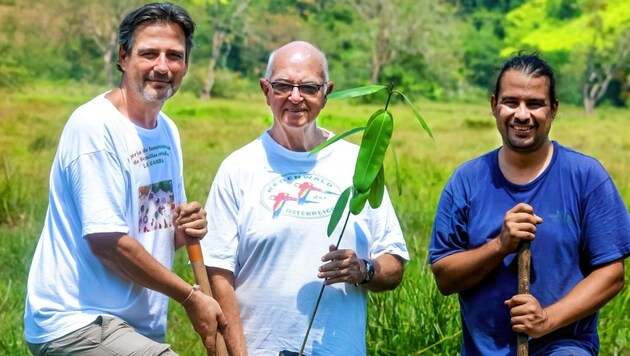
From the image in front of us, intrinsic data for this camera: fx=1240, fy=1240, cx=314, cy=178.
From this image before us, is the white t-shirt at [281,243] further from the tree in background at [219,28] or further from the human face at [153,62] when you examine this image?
the tree in background at [219,28]

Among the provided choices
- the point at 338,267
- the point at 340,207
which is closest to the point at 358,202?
the point at 340,207

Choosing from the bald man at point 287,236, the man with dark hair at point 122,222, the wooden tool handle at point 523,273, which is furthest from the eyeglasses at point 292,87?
the wooden tool handle at point 523,273

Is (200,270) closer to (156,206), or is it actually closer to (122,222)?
(156,206)

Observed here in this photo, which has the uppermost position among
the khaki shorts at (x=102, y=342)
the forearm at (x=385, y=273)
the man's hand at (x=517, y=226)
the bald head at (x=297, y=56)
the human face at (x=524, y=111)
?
the bald head at (x=297, y=56)

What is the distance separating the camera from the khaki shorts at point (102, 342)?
376 centimetres

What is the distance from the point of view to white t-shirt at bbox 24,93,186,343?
374cm

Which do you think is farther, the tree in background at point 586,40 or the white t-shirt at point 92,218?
the tree in background at point 586,40

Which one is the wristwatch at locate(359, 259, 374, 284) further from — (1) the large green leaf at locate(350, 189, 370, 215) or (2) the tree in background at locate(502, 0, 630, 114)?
(2) the tree in background at locate(502, 0, 630, 114)

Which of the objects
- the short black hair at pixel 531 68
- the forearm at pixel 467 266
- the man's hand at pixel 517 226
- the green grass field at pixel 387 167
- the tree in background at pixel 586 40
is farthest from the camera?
the tree in background at pixel 586 40

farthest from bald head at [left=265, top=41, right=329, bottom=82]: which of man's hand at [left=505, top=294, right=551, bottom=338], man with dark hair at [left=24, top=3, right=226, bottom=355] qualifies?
man's hand at [left=505, top=294, right=551, bottom=338]

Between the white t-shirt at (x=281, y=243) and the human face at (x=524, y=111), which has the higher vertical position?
the human face at (x=524, y=111)

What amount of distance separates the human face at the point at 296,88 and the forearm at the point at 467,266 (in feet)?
2.22

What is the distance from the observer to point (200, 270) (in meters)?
4.12

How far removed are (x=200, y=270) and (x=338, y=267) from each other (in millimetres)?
459
